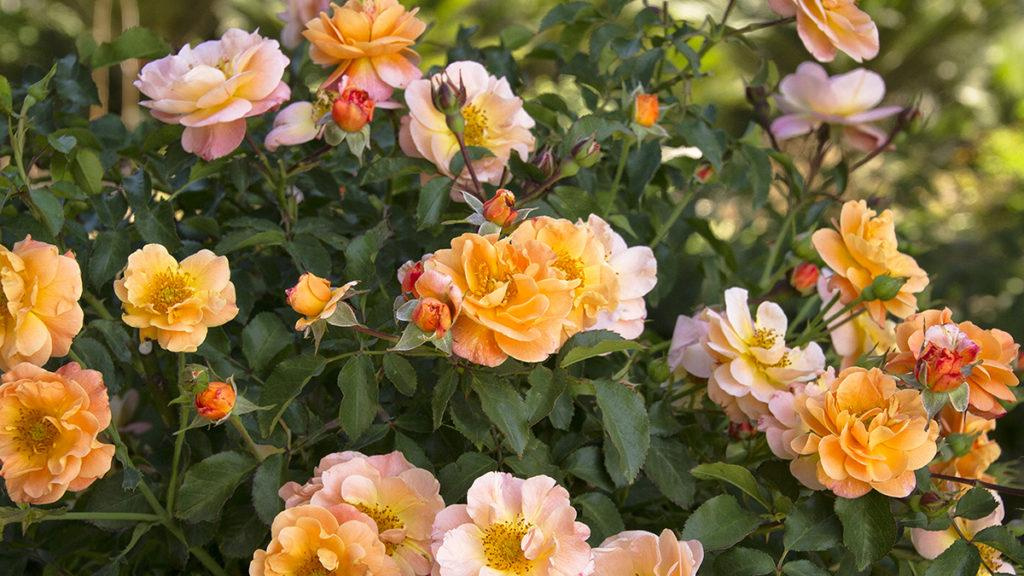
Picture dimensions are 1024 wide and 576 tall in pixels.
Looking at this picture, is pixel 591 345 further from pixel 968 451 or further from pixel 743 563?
pixel 968 451

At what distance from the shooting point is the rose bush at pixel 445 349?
57cm

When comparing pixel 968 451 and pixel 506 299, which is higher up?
pixel 506 299

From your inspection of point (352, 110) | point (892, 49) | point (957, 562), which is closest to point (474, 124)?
point (352, 110)

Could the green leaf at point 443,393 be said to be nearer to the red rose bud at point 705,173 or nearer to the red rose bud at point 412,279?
the red rose bud at point 412,279

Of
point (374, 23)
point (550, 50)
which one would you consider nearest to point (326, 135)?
point (374, 23)

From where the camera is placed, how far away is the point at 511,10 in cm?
533

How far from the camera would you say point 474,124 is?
2.39ft

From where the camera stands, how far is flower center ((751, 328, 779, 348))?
70 cm

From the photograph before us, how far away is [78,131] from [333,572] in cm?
39

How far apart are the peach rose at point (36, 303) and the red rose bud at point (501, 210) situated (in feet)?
0.76

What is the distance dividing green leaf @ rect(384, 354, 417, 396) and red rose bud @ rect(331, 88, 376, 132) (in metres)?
0.16

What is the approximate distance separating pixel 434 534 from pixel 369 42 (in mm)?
338

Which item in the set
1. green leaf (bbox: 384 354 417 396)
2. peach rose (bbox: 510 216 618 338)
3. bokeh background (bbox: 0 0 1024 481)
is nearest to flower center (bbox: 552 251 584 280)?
peach rose (bbox: 510 216 618 338)

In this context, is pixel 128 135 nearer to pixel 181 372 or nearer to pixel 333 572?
pixel 181 372
